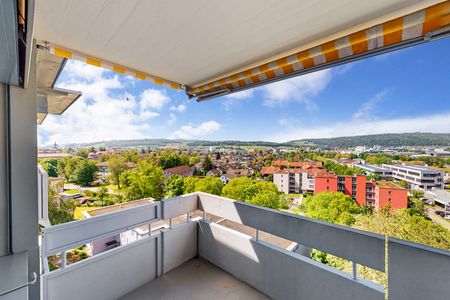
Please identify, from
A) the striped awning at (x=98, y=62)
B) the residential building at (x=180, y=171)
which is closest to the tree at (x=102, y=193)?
the residential building at (x=180, y=171)

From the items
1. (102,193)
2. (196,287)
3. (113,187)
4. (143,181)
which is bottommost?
(196,287)

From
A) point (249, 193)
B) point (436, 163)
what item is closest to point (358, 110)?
point (436, 163)

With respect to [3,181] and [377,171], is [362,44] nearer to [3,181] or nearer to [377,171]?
[377,171]

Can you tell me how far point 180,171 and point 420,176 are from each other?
3019 mm

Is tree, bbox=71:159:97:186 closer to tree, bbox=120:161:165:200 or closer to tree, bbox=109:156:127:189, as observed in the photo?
tree, bbox=109:156:127:189

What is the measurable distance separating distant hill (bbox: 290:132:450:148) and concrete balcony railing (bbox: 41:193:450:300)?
86 cm

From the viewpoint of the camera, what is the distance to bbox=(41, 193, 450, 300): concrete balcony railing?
1314 mm

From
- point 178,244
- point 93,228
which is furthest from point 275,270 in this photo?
point 93,228

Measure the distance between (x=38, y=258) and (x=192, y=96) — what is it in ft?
6.56

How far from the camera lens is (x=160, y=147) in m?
3.92

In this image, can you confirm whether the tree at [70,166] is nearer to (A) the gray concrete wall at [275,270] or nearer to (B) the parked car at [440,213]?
(A) the gray concrete wall at [275,270]

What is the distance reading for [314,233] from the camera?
1717mm

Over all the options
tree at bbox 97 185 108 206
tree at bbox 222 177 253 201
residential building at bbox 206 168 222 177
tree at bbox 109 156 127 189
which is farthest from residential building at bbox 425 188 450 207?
tree at bbox 97 185 108 206

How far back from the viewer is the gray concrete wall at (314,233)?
144 cm
